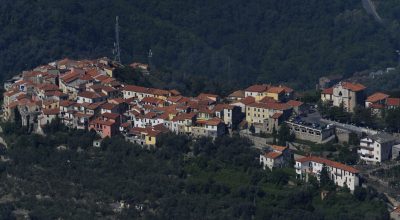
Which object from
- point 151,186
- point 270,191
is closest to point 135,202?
point 151,186

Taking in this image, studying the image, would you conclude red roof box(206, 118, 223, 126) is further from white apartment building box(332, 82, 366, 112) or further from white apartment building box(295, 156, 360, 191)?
white apartment building box(332, 82, 366, 112)

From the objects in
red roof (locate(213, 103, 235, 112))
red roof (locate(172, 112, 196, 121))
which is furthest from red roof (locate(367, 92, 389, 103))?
red roof (locate(172, 112, 196, 121))

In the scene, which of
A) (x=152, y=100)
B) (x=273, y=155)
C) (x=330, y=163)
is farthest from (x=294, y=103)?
(x=330, y=163)

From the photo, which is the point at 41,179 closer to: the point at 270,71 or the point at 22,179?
the point at 22,179

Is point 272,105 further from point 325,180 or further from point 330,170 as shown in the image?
point 325,180

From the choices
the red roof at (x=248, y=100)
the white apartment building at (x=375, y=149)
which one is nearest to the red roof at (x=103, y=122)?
the red roof at (x=248, y=100)

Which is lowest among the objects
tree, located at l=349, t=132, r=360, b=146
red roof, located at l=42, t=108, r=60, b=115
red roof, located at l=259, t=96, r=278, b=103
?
tree, located at l=349, t=132, r=360, b=146
